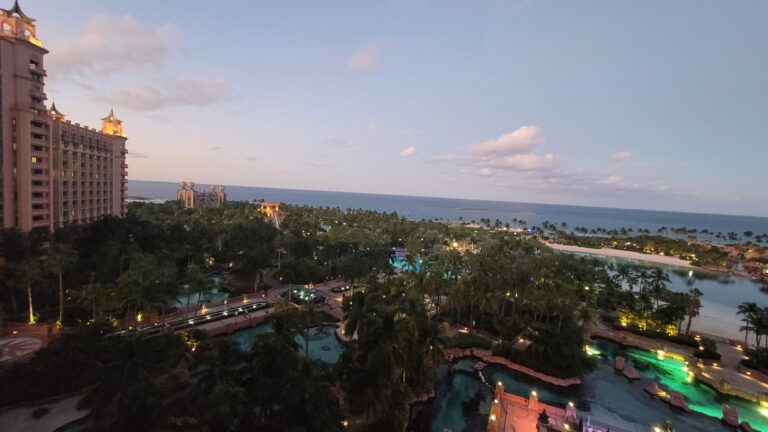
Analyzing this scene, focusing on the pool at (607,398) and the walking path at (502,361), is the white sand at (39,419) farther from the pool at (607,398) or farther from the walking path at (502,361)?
the walking path at (502,361)

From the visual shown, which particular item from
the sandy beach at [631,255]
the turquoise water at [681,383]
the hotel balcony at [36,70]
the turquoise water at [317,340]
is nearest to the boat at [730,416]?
the turquoise water at [681,383]

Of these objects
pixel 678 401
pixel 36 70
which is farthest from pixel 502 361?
pixel 36 70

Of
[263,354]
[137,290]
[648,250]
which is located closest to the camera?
[263,354]

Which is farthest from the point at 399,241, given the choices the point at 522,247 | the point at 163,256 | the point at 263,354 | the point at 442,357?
the point at 263,354

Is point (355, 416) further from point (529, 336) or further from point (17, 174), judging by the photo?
point (17, 174)

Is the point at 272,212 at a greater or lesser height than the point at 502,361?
greater

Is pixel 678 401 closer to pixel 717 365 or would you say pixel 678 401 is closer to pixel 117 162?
pixel 717 365

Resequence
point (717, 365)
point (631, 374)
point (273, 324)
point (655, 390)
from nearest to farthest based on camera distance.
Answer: point (273, 324), point (655, 390), point (631, 374), point (717, 365)
